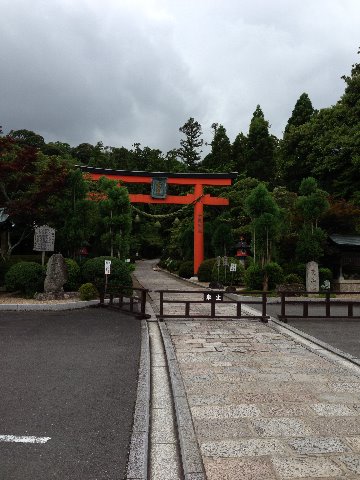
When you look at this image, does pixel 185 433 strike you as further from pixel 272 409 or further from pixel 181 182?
pixel 181 182

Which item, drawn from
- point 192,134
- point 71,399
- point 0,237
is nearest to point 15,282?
point 0,237

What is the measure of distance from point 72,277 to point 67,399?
11.4 metres

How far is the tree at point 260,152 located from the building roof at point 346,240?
901 inches

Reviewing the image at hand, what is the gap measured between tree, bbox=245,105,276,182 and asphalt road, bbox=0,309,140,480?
36.9 metres

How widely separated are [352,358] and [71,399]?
5116 millimetres

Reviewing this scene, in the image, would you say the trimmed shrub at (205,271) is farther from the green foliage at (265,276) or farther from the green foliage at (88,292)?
the green foliage at (88,292)

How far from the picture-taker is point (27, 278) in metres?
15.3

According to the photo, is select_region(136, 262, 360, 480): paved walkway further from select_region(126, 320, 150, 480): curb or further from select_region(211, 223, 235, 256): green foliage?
select_region(211, 223, 235, 256): green foliage

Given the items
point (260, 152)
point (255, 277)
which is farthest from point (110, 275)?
point (260, 152)

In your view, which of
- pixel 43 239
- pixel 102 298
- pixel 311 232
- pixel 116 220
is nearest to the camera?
pixel 102 298

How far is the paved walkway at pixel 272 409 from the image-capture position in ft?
11.0

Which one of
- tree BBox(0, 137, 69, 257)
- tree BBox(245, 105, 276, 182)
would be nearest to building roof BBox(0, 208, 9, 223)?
tree BBox(0, 137, 69, 257)

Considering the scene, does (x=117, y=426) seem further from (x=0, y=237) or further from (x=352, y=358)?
(x=0, y=237)

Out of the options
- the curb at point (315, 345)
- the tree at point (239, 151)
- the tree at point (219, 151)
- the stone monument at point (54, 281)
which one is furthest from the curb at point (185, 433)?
the tree at point (219, 151)
